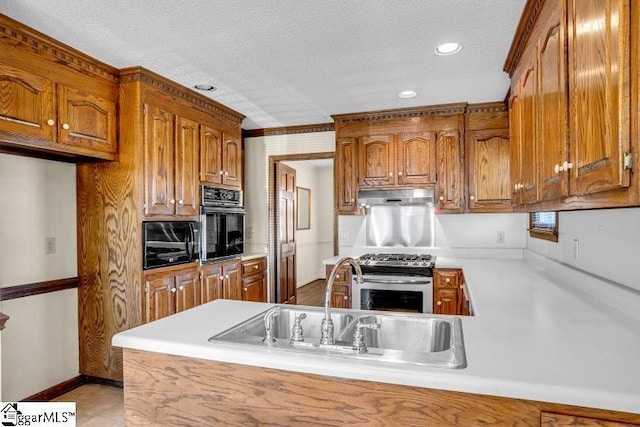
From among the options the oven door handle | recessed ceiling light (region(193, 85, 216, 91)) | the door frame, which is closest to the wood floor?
the door frame

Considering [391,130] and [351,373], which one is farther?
[391,130]

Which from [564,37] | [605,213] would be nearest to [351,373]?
[564,37]

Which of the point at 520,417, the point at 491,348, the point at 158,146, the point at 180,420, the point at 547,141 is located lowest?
the point at 180,420

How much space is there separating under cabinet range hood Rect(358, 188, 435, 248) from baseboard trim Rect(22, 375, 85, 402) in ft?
9.75

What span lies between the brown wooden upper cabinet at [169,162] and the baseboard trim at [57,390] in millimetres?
1451

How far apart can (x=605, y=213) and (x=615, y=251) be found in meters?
0.24

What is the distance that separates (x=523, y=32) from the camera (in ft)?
7.36

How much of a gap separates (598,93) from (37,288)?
3460 millimetres

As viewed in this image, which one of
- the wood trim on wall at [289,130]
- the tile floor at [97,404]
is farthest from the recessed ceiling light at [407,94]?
the tile floor at [97,404]

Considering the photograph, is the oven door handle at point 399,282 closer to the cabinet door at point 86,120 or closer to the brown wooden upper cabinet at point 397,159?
the brown wooden upper cabinet at point 397,159

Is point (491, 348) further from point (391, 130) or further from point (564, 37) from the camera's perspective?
point (391, 130)

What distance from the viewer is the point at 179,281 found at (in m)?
3.34

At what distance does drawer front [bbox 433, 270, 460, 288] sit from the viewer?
356 centimetres

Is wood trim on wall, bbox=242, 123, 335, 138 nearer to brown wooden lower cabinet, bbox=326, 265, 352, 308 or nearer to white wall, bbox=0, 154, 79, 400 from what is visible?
brown wooden lower cabinet, bbox=326, 265, 352, 308
